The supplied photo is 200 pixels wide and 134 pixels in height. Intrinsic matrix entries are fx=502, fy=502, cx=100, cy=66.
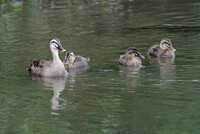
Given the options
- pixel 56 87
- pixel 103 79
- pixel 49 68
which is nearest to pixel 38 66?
pixel 49 68

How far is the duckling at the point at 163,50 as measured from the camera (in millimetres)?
16500

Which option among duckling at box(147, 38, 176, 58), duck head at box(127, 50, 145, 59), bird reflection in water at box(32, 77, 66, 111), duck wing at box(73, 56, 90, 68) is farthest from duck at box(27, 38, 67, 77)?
duckling at box(147, 38, 176, 58)

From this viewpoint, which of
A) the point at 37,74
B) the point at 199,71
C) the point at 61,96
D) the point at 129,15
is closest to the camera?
the point at 61,96

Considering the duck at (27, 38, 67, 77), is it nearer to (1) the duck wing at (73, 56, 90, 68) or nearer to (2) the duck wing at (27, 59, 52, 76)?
(2) the duck wing at (27, 59, 52, 76)

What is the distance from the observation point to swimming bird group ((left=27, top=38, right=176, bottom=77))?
46.8ft

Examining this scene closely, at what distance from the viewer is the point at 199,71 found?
44.1 feet

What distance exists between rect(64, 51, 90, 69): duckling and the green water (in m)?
0.27

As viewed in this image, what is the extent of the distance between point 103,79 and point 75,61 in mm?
2685

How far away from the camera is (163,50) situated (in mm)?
16688

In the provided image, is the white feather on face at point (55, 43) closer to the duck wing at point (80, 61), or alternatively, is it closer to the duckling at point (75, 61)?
the duckling at point (75, 61)

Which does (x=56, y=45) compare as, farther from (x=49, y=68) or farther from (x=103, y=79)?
(x=103, y=79)

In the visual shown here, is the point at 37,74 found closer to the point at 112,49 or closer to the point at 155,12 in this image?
the point at 112,49

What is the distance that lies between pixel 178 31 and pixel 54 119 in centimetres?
1148

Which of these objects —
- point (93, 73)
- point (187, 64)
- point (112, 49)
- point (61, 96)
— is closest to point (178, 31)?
point (112, 49)
